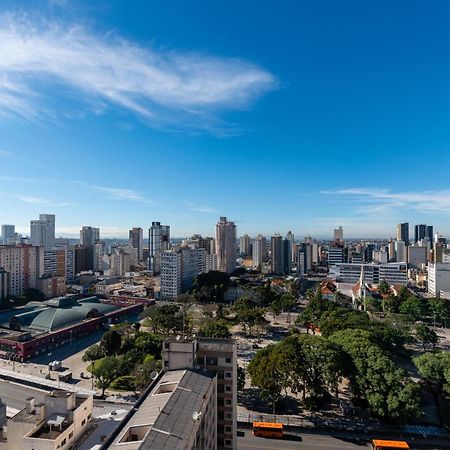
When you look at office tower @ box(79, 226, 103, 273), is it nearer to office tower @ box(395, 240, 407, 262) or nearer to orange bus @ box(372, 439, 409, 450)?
office tower @ box(395, 240, 407, 262)

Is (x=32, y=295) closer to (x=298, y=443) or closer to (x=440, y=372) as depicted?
(x=298, y=443)

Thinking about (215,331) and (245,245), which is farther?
(245,245)

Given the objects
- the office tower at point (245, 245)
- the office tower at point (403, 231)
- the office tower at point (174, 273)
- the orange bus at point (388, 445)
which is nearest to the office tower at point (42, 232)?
the office tower at point (174, 273)

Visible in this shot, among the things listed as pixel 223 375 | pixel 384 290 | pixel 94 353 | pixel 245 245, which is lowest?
pixel 94 353

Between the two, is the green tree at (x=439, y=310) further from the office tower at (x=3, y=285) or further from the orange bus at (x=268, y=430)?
the office tower at (x=3, y=285)

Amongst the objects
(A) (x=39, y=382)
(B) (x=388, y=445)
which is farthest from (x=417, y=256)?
(A) (x=39, y=382)

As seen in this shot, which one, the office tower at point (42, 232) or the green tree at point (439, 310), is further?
the office tower at point (42, 232)
